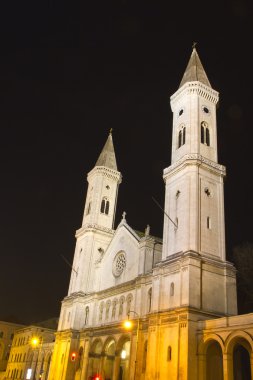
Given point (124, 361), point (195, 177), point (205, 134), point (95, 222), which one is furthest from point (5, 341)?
point (205, 134)

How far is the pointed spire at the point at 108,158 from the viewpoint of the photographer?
2633 inches

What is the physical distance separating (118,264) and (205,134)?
19745 mm

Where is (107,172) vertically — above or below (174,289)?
above

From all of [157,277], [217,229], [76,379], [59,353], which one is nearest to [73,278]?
[59,353]

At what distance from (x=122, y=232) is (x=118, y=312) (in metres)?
10.3

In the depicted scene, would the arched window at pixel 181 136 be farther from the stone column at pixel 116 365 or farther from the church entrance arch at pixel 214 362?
the stone column at pixel 116 365

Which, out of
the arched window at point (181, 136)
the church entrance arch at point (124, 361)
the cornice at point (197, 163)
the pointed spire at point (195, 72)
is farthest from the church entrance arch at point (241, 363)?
the pointed spire at point (195, 72)

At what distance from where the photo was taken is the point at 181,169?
1690 inches

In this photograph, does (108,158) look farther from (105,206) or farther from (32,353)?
(32,353)

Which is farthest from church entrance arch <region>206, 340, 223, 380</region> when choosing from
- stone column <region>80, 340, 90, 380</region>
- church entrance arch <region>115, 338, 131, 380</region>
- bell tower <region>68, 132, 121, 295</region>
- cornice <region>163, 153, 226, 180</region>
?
bell tower <region>68, 132, 121, 295</region>

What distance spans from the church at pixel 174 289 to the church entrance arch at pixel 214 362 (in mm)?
78

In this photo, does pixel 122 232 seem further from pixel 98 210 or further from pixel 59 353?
pixel 59 353

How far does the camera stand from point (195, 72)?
49.4m

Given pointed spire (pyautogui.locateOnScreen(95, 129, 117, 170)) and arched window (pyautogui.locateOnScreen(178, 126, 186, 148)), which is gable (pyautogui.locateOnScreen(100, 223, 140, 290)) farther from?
pointed spire (pyautogui.locateOnScreen(95, 129, 117, 170))
